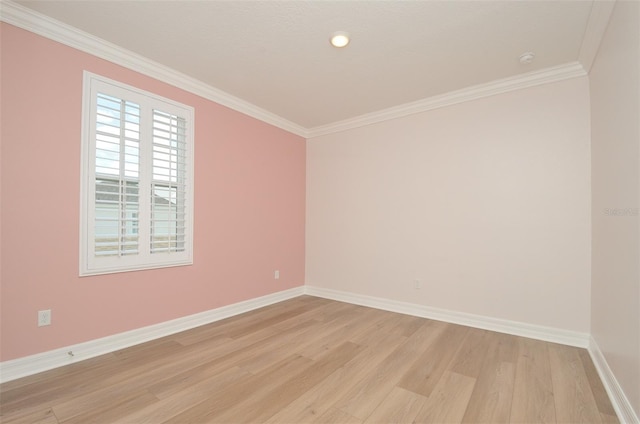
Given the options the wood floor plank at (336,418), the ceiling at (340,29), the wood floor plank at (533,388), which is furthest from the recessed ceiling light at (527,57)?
the wood floor plank at (336,418)

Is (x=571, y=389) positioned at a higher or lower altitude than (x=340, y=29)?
lower

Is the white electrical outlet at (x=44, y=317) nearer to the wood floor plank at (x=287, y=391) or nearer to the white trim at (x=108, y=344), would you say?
the white trim at (x=108, y=344)

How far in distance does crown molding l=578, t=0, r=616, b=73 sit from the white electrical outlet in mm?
4573

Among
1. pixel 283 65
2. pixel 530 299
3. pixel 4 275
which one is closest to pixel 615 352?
pixel 530 299

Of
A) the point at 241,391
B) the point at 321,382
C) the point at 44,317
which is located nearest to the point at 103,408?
the point at 241,391

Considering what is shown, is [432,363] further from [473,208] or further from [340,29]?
[340,29]

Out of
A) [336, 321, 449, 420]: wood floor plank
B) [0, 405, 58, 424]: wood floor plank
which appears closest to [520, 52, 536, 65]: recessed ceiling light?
[336, 321, 449, 420]: wood floor plank

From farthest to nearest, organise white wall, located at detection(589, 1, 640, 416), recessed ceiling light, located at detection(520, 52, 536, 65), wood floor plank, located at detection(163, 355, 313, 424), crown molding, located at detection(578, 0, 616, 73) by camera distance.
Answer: recessed ceiling light, located at detection(520, 52, 536, 65), crown molding, located at detection(578, 0, 616, 73), wood floor plank, located at detection(163, 355, 313, 424), white wall, located at detection(589, 1, 640, 416)

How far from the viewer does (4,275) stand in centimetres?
202

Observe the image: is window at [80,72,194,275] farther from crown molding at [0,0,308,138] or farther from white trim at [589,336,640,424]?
white trim at [589,336,640,424]

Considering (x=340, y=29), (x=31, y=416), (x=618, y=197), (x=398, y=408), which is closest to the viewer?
(x=31, y=416)

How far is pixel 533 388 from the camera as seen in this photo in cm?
202

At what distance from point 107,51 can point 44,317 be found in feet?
7.39

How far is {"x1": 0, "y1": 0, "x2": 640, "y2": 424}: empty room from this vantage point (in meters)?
1.91
